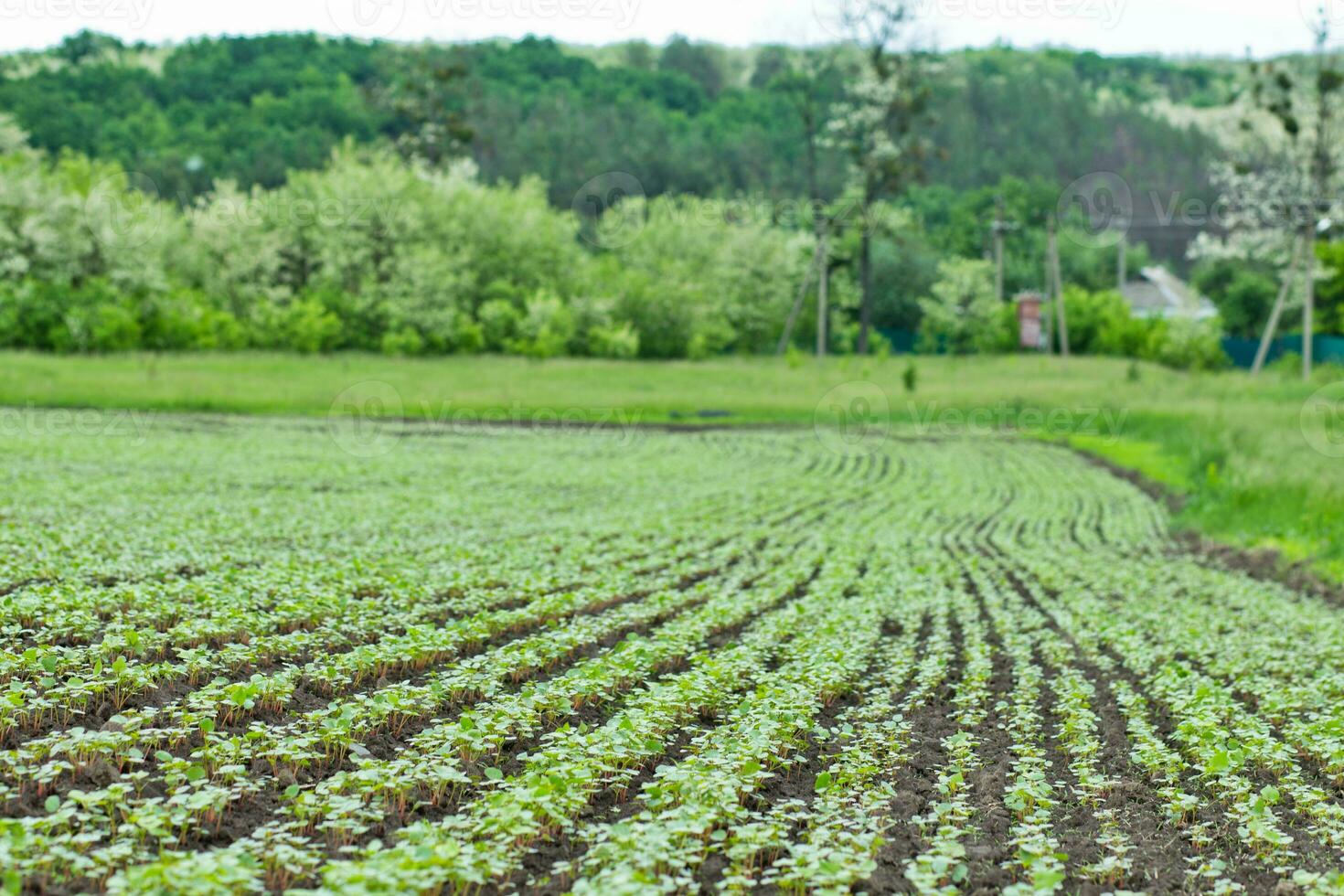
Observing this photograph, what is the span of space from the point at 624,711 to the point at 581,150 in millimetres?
116987

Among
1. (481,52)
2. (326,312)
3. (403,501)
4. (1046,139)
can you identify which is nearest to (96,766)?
(403,501)

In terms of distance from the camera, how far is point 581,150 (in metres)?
121

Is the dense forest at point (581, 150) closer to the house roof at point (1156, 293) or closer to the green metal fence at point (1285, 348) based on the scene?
the green metal fence at point (1285, 348)

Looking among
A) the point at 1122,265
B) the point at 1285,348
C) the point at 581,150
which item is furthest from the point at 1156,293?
the point at 581,150

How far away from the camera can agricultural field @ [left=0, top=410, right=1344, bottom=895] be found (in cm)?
591

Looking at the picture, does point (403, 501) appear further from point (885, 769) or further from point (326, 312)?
point (326, 312)

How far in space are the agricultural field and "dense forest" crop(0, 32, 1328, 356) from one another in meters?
44.5

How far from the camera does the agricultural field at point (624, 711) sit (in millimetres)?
5910

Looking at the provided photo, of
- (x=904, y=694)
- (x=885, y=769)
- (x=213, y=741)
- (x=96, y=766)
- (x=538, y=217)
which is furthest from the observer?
(x=538, y=217)

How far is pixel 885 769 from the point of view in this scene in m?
7.85

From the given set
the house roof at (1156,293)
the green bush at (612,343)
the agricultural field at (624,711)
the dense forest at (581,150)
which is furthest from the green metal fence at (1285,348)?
the agricultural field at (624,711)

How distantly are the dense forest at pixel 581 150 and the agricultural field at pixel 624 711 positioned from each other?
44548 millimetres

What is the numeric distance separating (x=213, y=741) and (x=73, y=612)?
9.98ft

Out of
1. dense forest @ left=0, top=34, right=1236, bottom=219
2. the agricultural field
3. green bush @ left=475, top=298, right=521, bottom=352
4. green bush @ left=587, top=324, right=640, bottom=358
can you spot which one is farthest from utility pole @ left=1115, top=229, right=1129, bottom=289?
the agricultural field
